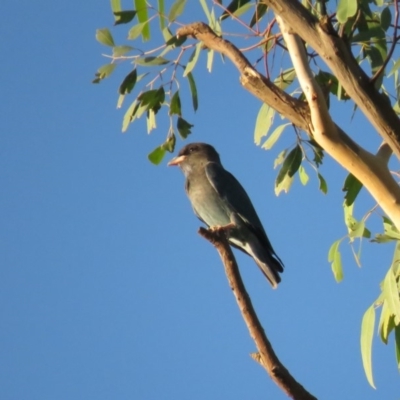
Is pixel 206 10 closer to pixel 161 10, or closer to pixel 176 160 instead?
pixel 161 10

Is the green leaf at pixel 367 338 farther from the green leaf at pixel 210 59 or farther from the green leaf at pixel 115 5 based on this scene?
the green leaf at pixel 115 5

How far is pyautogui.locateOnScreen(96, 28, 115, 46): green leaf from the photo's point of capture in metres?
3.39

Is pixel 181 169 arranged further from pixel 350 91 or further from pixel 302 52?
pixel 350 91

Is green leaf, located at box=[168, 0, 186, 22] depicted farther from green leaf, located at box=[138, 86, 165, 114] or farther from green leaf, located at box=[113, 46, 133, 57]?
green leaf, located at box=[138, 86, 165, 114]

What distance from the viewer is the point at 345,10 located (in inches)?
110

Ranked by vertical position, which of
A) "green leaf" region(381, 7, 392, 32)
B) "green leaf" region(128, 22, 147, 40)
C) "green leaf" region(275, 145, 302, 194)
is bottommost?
"green leaf" region(381, 7, 392, 32)

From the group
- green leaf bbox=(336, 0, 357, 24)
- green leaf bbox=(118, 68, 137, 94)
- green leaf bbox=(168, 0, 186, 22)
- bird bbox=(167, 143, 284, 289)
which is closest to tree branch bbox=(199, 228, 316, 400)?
green leaf bbox=(336, 0, 357, 24)

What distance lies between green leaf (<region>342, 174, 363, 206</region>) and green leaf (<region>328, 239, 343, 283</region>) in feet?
0.69

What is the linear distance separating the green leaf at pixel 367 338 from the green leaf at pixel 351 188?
0.47 meters

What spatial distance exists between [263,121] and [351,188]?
60cm

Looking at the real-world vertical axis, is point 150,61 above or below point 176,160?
below

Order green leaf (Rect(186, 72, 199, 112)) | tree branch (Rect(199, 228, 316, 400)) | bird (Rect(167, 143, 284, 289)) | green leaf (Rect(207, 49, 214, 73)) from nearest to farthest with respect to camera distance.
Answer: tree branch (Rect(199, 228, 316, 400)) < green leaf (Rect(207, 49, 214, 73)) < green leaf (Rect(186, 72, 199, 112)) < bird (Rect(167, 143, 284, 289))

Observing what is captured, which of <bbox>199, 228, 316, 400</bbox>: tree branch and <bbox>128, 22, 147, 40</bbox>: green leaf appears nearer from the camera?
<bbox>199, 228, 316, 400</bbox>: tree branch

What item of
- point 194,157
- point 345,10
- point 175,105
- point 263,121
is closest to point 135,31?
point 175,105
